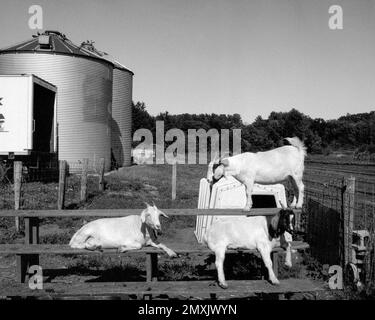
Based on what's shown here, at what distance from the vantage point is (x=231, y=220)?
4.54m

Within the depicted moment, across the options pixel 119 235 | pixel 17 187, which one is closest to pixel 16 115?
pixel 17 187

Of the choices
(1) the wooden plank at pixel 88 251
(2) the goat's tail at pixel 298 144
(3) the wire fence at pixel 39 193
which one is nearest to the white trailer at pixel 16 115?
(3) the wire fence at pixel 39 193

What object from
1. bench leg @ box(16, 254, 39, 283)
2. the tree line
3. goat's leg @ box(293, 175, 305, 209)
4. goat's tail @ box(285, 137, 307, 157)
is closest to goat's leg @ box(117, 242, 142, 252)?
bench leg @ box(16, 254, 39, 283)

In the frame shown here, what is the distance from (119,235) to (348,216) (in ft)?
10.6

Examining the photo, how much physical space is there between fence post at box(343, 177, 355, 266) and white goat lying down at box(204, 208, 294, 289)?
1.68m

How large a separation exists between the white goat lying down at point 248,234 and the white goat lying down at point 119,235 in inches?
22.7

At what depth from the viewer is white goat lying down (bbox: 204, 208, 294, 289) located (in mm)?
4355

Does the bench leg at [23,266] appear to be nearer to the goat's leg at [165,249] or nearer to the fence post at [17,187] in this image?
the goat's leg at [165,249]

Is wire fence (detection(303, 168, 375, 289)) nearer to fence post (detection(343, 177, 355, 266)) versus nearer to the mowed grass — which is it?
fence post (detection(343, 177, 355, 266))

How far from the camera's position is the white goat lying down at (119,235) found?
4.73m

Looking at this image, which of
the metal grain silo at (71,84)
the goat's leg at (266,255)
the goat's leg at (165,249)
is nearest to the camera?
the goat's leg at (266,255)
